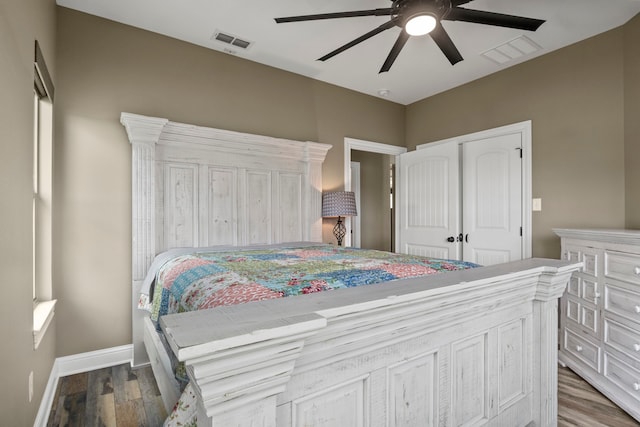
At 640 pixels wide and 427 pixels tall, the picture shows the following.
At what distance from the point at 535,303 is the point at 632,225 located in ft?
5.92

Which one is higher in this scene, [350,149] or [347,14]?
[347,14]

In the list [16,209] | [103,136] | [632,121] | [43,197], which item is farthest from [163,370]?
[632,121]

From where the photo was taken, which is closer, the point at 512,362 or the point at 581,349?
the point at 512,362

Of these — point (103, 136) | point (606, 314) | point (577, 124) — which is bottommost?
point (606, 314)

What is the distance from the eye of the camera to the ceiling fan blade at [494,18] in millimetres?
1780

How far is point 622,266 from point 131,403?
120 inches

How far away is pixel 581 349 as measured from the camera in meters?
2.36

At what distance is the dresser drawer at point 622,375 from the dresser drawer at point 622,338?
76mm

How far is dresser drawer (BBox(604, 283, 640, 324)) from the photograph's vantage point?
1914 millimetres

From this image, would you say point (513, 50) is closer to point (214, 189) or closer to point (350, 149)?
point (350, 149)

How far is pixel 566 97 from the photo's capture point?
299cm

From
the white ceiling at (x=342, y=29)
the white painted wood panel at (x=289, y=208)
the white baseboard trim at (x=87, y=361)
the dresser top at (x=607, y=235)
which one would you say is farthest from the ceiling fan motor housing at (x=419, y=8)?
the white baseboard trim at (x=87, y=361)

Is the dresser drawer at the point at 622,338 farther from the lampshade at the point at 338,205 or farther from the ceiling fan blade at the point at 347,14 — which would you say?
the ceiling fan blade at the point at 347,14

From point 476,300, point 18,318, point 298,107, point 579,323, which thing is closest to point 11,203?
point 18,318
